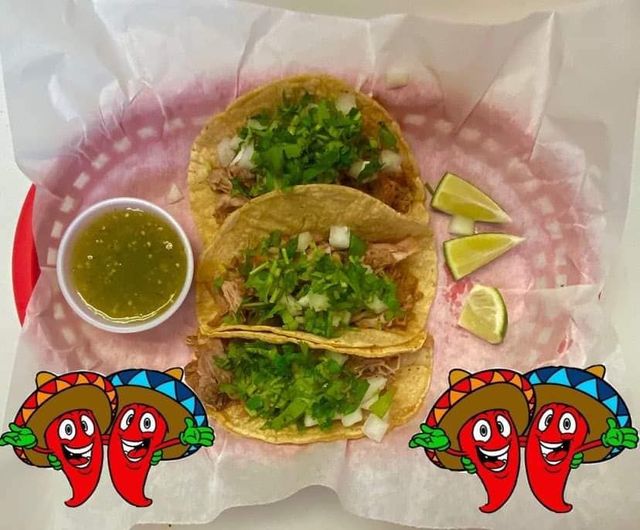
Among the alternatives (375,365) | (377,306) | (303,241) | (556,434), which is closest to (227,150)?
(303,241)

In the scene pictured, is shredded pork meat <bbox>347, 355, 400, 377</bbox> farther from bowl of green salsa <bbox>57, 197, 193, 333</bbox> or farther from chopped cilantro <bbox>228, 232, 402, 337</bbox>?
bowl of green salsa <bbox>57, 197, 193, 333</bbox>

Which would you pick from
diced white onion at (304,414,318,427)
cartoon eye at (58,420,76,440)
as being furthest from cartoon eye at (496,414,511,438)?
cartoon eye at (58,420,76,440)

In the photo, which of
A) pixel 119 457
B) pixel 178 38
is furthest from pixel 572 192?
pixel 119 457

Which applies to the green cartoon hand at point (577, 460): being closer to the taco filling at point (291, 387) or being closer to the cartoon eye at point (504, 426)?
the cartoon eye at point (504, 426)

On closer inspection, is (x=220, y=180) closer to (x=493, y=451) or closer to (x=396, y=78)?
(x=396, y=78)

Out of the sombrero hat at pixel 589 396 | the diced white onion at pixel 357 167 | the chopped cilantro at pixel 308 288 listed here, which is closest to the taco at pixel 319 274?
the chopped cilantro at pixel 308 288

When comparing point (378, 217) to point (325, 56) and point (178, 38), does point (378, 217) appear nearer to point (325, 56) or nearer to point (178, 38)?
point (325, 56)

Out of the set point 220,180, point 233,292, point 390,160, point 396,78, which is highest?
point 396,78
